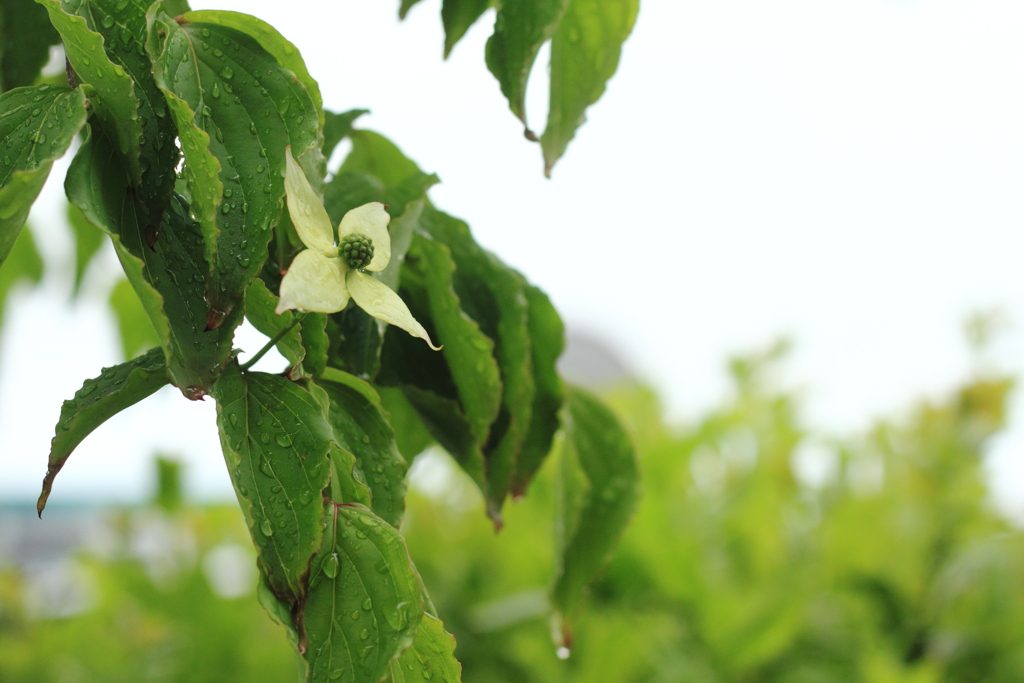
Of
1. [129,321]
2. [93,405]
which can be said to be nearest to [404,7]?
[93,405]

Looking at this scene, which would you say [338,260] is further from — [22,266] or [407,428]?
[22,266]

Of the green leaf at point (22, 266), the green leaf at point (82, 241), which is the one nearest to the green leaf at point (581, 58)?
the green leaf at point (82, 241)

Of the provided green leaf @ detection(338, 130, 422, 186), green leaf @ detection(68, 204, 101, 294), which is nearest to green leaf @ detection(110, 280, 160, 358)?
green leaf @ detection(68, 204, 101, 294)

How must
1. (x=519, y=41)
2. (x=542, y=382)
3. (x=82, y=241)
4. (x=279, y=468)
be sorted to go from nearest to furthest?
(x=279, y=468) → (x=519, y=41) → (x=542, y=382) → (x=82, y=241)

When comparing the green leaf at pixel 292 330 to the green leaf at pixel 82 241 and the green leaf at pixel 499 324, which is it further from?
the green leaf at pixel 82 241

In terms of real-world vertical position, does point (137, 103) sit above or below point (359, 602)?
Answer: above

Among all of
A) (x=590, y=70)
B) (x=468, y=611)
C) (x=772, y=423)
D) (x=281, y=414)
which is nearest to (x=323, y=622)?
(x=281, y=414)
